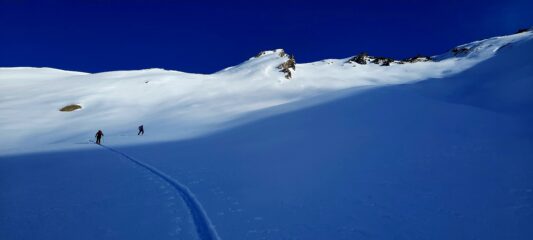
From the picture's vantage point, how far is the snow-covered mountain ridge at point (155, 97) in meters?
34.4

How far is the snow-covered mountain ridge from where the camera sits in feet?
113

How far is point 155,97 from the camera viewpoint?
171ft

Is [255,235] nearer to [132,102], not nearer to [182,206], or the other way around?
[182,206]

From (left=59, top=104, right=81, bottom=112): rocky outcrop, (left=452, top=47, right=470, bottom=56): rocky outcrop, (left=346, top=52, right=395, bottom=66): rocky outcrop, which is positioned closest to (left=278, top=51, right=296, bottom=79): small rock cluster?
(left=346, top=52, right=395, bottom=66): rocky outcrop

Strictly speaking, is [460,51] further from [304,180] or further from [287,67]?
[304,180]

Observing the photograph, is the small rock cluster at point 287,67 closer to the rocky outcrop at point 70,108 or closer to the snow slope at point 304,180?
the rocky outcrop at point 70,108

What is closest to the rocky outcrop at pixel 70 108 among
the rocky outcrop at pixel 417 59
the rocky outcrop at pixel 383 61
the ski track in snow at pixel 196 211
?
the ski track in snow at pixel 196 211

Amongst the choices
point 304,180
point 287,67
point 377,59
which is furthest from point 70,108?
point 377,59

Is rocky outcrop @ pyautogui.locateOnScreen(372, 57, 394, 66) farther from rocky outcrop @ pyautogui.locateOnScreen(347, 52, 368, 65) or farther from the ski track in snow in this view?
the ski track in snow

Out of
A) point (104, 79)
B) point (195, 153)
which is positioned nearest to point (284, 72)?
point (104, 79)

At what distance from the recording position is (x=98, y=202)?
34.9 ft

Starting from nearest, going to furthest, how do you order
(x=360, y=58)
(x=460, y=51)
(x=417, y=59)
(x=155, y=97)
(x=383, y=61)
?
(x=155, y=97) < (x=460, y=51) < (x=383, y=61) < (x=360, y=58) < (x=417, y=59)

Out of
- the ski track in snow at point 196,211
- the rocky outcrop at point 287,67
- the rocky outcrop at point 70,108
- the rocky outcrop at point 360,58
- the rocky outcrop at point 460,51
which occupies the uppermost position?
the rocky outcrop at point 360,58

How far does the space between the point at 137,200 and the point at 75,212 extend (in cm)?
166
